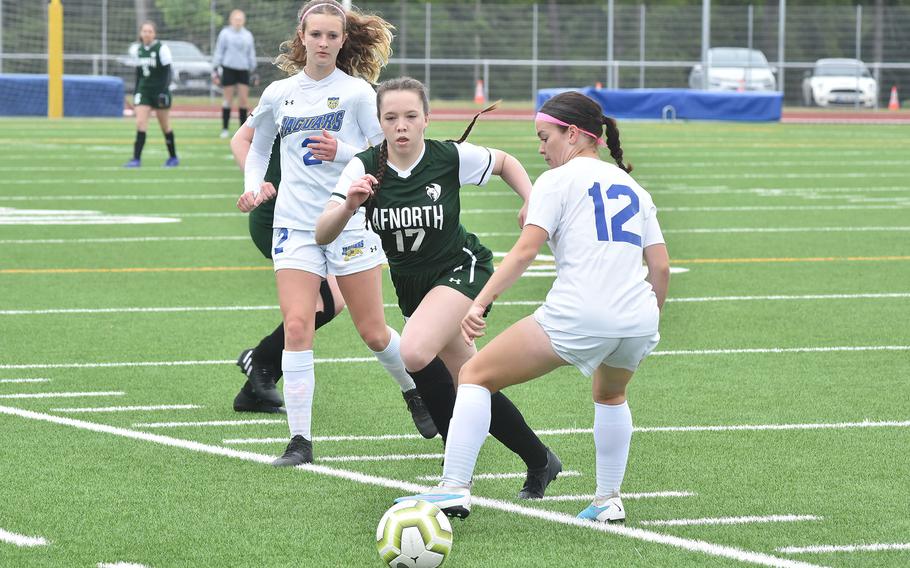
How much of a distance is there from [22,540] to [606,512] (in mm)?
2017

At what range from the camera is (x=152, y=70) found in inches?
858

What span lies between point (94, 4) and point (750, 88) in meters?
17.6

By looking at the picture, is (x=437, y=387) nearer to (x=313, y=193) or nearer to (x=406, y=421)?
(x=313, y=193)

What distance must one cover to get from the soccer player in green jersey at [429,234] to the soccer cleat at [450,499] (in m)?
0.46

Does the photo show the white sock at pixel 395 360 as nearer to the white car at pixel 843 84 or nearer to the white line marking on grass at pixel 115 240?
the white line marking on grass at pixel 115 240

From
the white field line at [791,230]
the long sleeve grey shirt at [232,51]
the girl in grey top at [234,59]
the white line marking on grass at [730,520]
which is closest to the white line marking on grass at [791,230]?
the white field line at [791,230]

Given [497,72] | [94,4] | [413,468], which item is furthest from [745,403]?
[497,72]

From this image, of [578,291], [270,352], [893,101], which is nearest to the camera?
[578,291]

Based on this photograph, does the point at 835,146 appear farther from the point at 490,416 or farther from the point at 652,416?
the point at 490,416

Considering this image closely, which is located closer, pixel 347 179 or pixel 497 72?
pixel 347 179

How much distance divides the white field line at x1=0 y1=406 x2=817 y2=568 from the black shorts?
20.3m

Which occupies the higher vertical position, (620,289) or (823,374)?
(620,289)

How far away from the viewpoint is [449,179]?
6207 millimetres

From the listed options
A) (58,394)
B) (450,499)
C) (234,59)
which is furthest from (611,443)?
(234,59)
